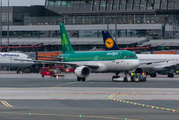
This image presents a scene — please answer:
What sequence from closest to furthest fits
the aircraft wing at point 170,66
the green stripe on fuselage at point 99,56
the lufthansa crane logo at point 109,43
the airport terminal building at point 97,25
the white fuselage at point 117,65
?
the white fuselage at point 117,65 → the green stripe on fuselage at point 99,56 → the aircraft wing at point 170,66 → the lufthansa crane logo at point 109,43 → the airport terminal building at point 97,25

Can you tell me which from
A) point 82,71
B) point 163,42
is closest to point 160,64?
point 82,71

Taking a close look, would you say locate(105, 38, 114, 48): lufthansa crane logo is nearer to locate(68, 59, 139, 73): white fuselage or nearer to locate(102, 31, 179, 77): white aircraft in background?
locate(102, 31, 179, 77): white aircraft in background

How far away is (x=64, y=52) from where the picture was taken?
182 feet

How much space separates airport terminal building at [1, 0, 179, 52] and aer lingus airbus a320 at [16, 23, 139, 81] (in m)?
52.2

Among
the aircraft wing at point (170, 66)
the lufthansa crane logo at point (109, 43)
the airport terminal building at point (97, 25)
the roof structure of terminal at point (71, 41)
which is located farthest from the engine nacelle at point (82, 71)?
the roof structure of terminal at point (71, 41)

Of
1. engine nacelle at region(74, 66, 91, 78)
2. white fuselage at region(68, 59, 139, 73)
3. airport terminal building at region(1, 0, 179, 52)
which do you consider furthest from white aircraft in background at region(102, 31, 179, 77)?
airport terminal building at region(1, 0, 179, 52)

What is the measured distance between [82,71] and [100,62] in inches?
117

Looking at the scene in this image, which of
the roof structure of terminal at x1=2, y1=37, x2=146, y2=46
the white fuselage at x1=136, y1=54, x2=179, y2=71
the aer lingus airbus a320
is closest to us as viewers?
the aer lingus airbus a320

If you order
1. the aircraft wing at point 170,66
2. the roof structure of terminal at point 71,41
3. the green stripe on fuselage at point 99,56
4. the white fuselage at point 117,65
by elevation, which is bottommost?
the aircraft wing at point 170,66

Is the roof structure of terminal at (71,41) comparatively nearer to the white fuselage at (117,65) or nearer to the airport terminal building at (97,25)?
the airport terminal building at (97,25)

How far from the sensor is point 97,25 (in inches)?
4619

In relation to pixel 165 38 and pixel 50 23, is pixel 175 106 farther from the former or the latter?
pixel 50 23

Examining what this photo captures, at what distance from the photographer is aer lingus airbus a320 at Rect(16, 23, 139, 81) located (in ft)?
158

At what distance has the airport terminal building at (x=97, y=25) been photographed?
11088 centimetres
